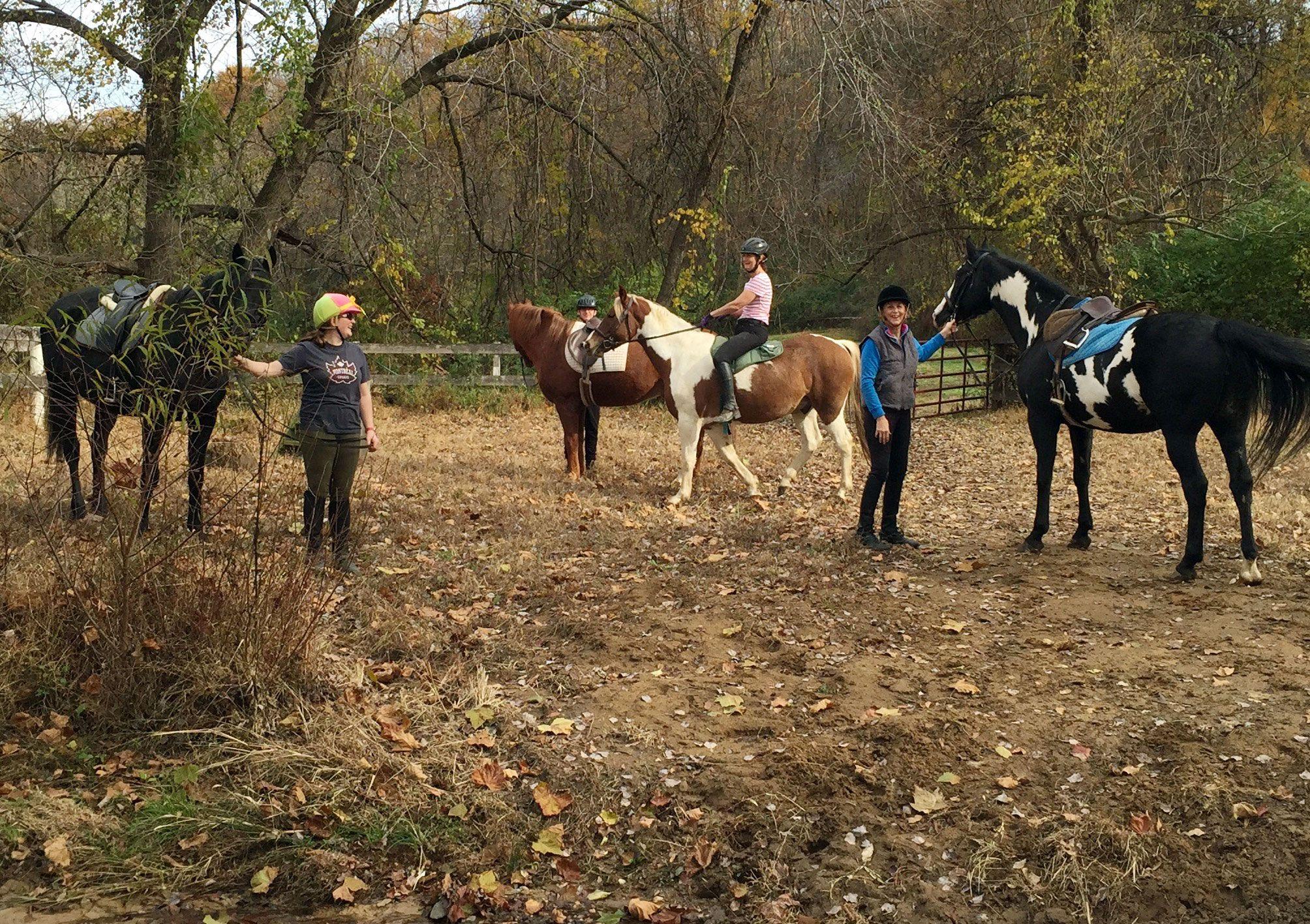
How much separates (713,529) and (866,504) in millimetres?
1427

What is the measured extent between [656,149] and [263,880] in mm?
13376

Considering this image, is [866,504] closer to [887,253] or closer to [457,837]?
[457,837]

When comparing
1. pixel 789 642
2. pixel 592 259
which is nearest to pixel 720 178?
pixel 592 259

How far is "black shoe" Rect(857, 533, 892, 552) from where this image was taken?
8000mm

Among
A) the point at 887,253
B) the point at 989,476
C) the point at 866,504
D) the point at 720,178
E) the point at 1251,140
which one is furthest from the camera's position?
the point at 887,253

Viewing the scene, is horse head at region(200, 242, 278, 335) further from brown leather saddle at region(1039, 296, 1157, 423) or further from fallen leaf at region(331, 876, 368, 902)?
brown leather saddle at region(1039, 296, 1157, 423)

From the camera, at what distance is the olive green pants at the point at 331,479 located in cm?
672

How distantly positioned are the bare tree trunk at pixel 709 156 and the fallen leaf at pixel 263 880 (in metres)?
11.9

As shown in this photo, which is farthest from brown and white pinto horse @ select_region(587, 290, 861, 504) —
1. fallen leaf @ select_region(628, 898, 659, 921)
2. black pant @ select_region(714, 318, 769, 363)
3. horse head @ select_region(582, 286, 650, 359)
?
fallen leaf @ select_region(628, 898, 659, 921)

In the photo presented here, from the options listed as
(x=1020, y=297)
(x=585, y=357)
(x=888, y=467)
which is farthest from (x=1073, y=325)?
(x=585, y=357)

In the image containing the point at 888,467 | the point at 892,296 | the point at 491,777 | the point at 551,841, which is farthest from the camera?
the point at 888,467

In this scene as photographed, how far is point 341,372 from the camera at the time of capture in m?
6.74

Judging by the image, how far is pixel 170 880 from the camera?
400 centimetres

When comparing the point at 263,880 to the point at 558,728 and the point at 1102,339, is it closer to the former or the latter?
the point at 558,728
